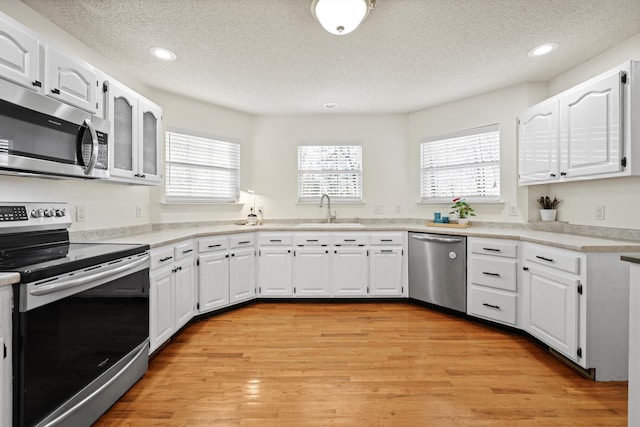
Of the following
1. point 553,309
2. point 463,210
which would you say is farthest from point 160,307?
point 463,210

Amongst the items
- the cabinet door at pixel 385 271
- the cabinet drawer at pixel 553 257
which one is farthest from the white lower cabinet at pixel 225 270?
the cabinet drawer at pixel 553 257

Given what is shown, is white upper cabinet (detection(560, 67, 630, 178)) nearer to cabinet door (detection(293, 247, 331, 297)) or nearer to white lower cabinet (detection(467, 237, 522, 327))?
white lower cabinet (detection(467, 237, 522, 327))

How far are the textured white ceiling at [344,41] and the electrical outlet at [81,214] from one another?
1.36 meters

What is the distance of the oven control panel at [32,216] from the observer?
1.66 metres

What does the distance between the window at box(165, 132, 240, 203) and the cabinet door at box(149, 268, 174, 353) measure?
1.41m

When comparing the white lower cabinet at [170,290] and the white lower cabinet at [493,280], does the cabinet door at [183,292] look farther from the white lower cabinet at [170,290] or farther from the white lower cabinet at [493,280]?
the white lower cabinet at [493,280]

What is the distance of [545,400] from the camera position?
1.86 metres

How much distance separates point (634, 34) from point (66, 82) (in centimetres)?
413

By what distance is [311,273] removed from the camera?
3662 millimetres

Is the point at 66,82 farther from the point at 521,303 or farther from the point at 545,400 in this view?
the point at 521,303

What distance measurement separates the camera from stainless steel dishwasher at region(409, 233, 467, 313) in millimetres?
3178

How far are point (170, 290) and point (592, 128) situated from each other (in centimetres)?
367

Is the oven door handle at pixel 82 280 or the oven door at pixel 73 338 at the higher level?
the oven door handle at pixel 82 280

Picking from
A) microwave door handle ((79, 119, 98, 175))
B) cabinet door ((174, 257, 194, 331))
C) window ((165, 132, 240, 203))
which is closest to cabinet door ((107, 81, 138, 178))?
microwave door handle ((79, 119, 98, 175))
